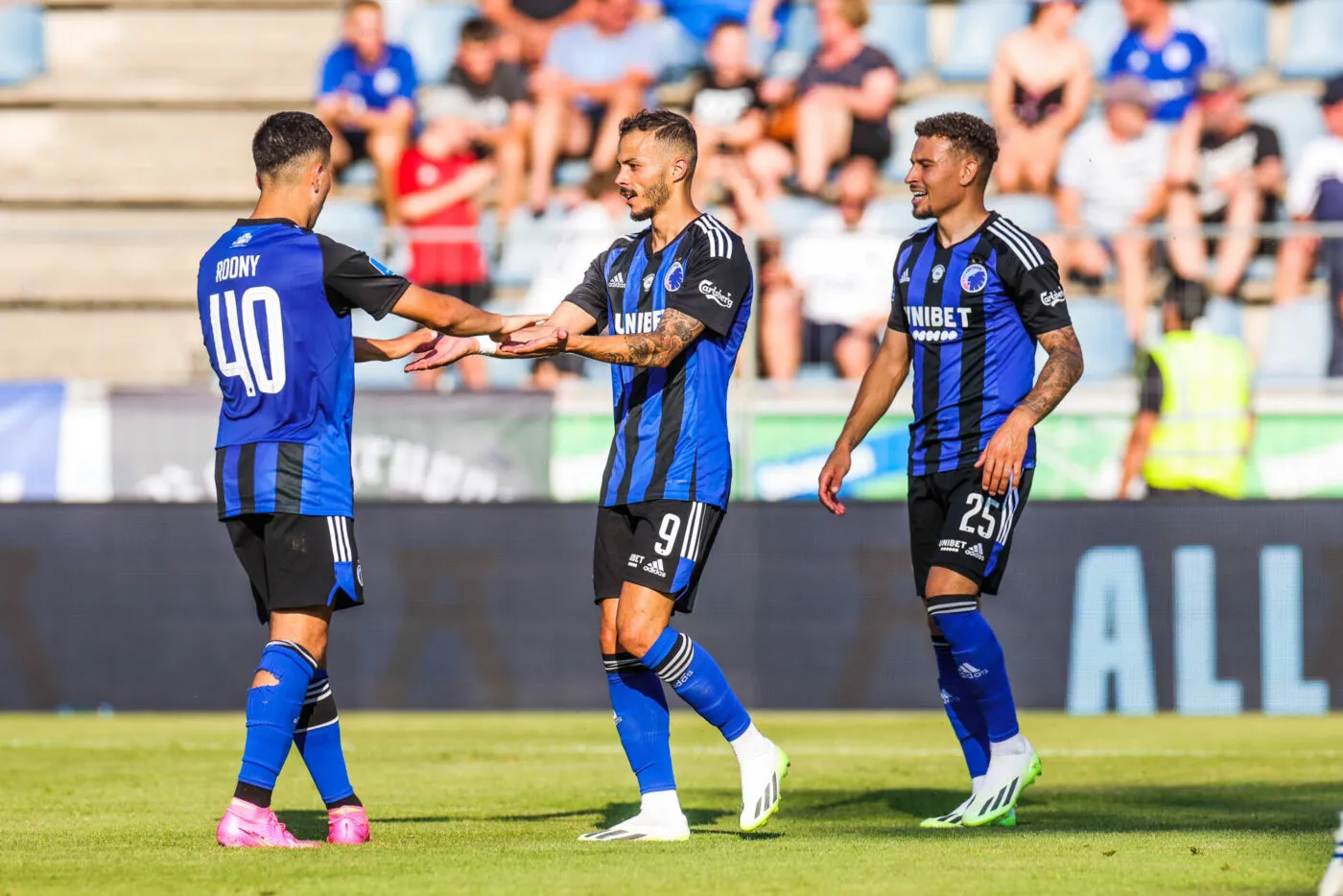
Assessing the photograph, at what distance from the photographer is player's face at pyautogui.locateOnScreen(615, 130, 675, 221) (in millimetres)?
6363

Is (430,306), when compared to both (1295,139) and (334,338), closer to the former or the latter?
(334,338)

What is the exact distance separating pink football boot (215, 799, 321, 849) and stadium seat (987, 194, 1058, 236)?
898 centimetres

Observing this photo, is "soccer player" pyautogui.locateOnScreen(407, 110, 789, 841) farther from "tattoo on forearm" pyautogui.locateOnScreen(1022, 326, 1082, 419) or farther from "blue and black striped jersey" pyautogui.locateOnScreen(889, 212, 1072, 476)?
"tattoo on forearm" pyautogui.locateOnScreen(1022, 326, 1082, 419)

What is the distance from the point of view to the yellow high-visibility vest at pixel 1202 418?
1138 centimetres

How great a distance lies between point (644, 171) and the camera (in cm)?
637

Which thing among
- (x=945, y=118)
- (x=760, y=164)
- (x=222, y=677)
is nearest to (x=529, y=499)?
(x=222, y=677)

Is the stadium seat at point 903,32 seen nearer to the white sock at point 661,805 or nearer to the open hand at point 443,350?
the open hand at point 443,350

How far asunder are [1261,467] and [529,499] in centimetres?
413

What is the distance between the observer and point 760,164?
567 inches

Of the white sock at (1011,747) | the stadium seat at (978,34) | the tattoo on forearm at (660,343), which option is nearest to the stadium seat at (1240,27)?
the stadium seat at (978,34)

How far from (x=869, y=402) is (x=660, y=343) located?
4.26 ft

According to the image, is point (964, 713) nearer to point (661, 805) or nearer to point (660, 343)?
point (661, 805)

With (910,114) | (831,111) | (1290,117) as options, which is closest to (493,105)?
(831,111)

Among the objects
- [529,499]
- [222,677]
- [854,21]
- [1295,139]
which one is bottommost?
[222,677]
